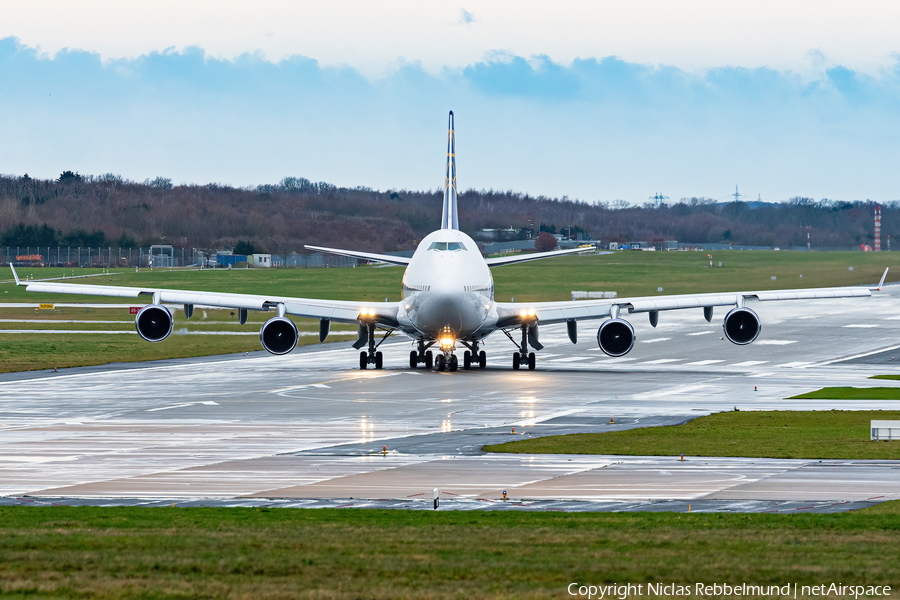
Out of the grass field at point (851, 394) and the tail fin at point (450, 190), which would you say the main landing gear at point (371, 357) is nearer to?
the tail fin at point (450, 190)

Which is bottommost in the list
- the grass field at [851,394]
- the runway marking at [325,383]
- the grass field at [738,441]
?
the runway marking at [325,383]

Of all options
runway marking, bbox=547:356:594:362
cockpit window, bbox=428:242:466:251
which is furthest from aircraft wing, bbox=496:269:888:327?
runway marking, bbox=547:356:594:362

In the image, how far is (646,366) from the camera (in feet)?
196

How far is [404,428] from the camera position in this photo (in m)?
35.4

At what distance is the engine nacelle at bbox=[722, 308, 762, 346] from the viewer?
52969mm

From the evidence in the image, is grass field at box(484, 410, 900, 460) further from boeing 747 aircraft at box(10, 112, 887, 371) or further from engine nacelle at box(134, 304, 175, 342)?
engine nacelle at box(134, 304, 175, 342)

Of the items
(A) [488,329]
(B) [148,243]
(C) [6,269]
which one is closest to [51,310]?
(B) [148,243]

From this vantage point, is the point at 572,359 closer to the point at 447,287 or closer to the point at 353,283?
the point at 447,287

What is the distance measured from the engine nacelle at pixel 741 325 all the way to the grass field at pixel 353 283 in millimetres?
28698

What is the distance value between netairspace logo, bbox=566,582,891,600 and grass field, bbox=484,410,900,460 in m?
14.8

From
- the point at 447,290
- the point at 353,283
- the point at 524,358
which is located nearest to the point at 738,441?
the point at 447,290

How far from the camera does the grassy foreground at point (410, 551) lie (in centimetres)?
1542

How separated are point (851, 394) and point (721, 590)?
108ft

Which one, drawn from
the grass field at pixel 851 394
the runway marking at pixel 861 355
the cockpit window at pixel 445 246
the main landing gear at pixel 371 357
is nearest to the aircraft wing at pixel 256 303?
the main landing gear at pixel 371 357
